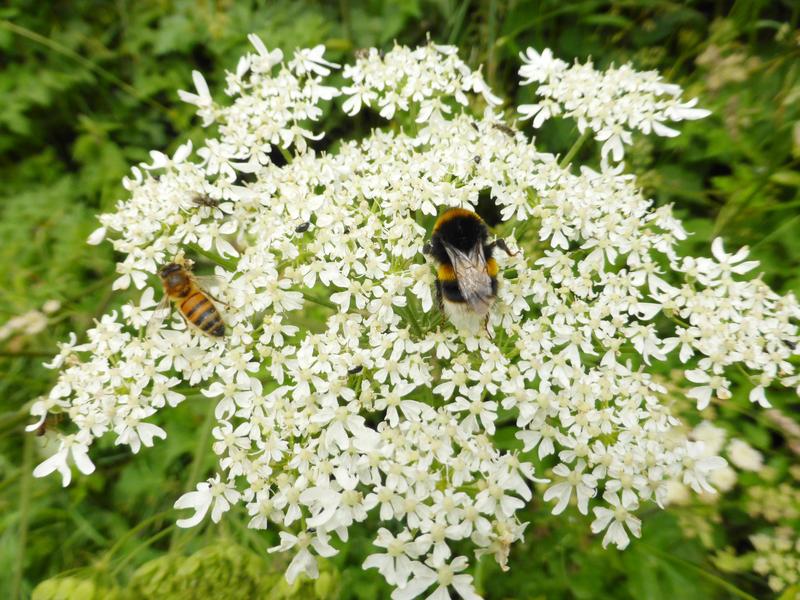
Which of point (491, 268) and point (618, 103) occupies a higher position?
point (618, 103)

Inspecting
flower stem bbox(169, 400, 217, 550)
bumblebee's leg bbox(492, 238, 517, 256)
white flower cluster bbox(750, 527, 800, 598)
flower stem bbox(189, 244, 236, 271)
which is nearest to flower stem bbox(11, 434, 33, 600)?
flower stem bbox(169, 400, 217, 550)

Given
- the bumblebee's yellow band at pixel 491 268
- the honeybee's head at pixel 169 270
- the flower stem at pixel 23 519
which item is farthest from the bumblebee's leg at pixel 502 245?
the flower stem at pixel 23 519

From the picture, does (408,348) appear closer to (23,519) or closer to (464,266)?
(464,266)

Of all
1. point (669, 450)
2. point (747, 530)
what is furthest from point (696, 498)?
point (669, 450)

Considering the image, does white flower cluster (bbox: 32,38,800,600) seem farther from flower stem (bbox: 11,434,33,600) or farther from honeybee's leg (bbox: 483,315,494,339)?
flower stem (bbox: 11,434,33,600)

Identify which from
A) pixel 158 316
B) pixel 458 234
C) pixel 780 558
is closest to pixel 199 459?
pixel 158 316

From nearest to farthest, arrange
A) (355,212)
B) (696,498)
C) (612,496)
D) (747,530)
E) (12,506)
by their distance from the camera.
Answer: (612,496)
(355,212)
(696,498)
(747,530)
(12,506)

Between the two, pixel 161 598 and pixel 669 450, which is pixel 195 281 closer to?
pixel 161 598
